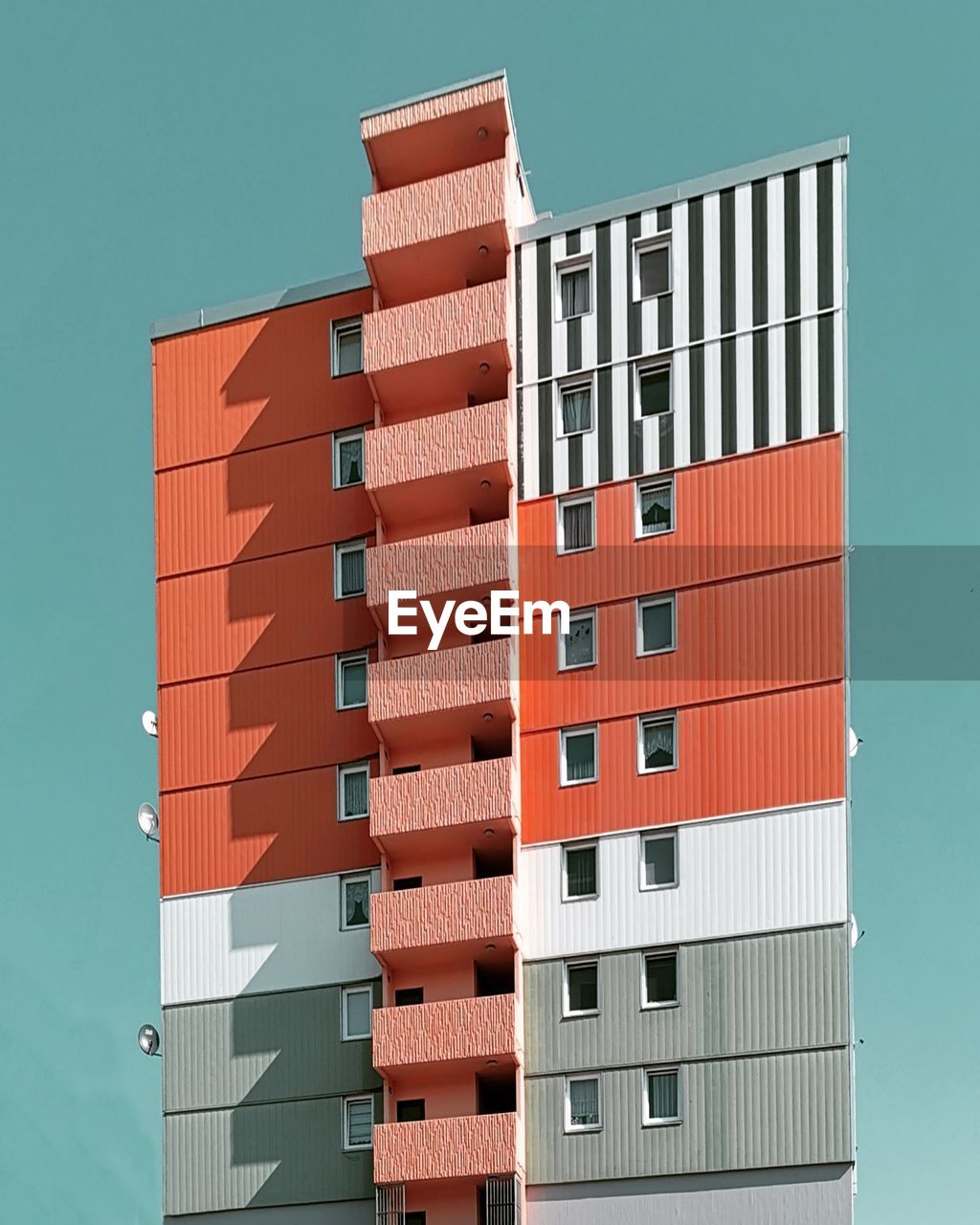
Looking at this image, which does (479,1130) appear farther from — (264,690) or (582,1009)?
(264,690)

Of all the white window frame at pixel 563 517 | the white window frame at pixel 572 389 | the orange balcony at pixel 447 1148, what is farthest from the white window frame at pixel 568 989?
the white window frame at pixel 572 389

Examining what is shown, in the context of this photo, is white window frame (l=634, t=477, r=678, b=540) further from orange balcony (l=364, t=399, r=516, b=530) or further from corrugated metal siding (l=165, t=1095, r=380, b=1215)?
corrugated metal siding (l=165, t=1095, r=380, b=1215)

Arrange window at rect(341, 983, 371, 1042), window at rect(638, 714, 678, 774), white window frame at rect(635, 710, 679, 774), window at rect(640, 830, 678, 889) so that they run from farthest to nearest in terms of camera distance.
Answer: window at rect(341, 983, 371, 1042) < window at rect(638, 714, 678, 774) < white window frame at rect(635, 710, 679, 774) < window at rect(640, 830, 678, 889)

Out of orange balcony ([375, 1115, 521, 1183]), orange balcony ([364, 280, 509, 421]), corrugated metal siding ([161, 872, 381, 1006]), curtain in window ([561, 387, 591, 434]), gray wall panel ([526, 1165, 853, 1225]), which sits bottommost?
gray wall panel ([526, 1165, 853, 1225])

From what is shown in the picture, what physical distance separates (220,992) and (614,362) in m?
17.0

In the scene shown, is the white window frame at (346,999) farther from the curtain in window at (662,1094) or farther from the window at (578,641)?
the window at (578,641)

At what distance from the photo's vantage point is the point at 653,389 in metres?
55.0

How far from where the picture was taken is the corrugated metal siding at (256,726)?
56.3 meters

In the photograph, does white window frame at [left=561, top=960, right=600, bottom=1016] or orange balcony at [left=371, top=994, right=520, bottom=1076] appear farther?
white window frame at [left=561, top=960, right=600, bottom=1016]

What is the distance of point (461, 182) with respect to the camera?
57.0 metres

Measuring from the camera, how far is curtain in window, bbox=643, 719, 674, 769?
5284cm

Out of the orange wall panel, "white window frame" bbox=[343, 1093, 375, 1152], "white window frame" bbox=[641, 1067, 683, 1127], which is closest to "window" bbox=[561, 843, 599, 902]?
"white window frame" bbox=[641, 1067, 683, 1127]

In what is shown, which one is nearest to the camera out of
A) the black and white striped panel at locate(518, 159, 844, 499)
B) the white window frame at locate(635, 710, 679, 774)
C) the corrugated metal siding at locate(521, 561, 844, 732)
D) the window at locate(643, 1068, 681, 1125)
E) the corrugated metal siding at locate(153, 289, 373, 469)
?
the window at locate(643, 1068, 681, 1125)

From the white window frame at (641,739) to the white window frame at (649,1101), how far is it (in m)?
6.35
